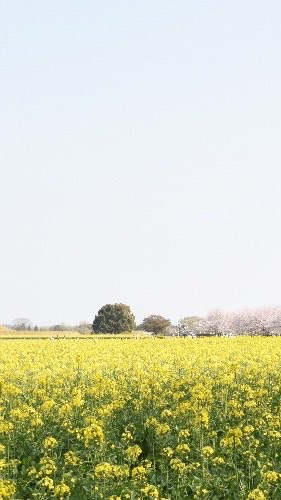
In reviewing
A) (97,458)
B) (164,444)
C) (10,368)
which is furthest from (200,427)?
(10,368)

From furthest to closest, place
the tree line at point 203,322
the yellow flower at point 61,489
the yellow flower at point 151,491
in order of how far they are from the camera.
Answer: the tree line at point 203,322, the yellow flower at point 61,489, the yellow flower at point 151,491

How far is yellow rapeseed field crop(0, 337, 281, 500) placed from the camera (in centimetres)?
1036

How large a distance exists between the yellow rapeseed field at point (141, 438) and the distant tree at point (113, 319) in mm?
96789

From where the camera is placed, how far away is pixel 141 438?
13922 millimetres

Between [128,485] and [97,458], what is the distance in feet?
3.56

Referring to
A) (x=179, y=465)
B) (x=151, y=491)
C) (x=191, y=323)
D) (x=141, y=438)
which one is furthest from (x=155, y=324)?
(x=151, y=491)

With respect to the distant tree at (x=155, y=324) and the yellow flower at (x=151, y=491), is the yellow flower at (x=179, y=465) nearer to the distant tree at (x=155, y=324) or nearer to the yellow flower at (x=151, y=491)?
the yellow flower at (x=151, y=491)

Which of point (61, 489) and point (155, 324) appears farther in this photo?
point (155, 324)

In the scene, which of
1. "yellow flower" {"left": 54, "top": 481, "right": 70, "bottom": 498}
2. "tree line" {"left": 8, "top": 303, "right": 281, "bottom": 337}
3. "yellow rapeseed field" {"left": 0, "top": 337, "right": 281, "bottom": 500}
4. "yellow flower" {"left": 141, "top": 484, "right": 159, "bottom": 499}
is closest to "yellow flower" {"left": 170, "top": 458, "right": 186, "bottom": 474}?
"yellow rapeseed field" {"left": 0, "top": 337, "right": 281, "bottom": 500}

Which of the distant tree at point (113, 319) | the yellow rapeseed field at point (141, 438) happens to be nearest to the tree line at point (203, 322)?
the distant tree at point (113, 319)

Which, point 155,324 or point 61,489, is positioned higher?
point 155,324

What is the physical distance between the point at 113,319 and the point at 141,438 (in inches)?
4122

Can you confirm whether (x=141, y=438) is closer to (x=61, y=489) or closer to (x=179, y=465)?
(x=179, y=465)

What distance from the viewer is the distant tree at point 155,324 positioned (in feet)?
398
